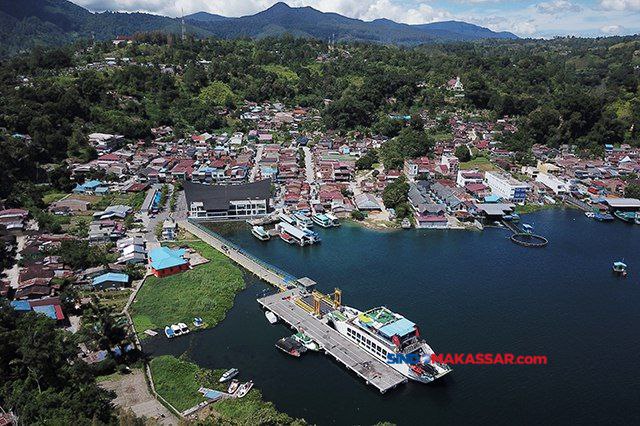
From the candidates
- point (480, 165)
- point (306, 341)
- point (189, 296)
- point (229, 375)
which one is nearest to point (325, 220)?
point (189, 296)

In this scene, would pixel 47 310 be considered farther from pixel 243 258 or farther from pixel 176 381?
pixel 243 258

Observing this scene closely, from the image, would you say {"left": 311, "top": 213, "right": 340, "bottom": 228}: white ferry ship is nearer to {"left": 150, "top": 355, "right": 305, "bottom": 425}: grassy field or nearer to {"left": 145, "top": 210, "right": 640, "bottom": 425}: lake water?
{"left": 145, "top": 210, "right": 640, "bottom": 425}: lake water

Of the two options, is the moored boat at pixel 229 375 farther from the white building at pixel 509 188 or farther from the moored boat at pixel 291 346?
the white building at pixel 509 188

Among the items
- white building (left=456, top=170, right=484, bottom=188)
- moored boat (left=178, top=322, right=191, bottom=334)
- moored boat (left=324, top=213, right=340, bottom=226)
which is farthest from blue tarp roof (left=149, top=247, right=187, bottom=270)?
white building (left=456, top=170, right=484, bottom=188)

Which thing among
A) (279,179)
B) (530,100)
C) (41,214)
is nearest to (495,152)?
(530,100)

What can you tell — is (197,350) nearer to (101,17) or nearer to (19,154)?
(19,154)

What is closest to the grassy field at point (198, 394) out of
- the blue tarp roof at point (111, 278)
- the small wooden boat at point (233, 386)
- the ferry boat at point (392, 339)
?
the small wooden boat at point (233, 386)
